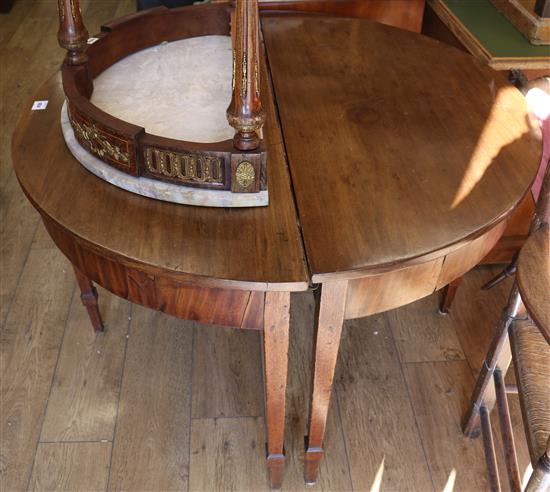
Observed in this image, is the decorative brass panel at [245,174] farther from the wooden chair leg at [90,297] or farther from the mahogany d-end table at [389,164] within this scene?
the wooden chair leg at [90,297]

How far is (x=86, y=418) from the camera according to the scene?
5.97ft

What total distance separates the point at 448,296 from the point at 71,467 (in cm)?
126

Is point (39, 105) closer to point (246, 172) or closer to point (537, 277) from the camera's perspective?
point (246, 172)

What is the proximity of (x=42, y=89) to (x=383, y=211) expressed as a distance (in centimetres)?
97

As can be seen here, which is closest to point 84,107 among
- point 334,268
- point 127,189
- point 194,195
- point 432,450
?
point 127,189

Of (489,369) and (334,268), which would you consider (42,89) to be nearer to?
(334,268)

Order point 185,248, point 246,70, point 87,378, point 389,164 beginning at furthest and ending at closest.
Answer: point 87,378 → point 389,164 → point 185,248 → point 246,70

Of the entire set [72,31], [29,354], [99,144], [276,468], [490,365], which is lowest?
[29,354]

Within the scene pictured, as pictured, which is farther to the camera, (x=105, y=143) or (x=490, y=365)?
(x=490, y=365)

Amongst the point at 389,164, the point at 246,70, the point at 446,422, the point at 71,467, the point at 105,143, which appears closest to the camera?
the point at 246,70

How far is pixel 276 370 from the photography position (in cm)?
130

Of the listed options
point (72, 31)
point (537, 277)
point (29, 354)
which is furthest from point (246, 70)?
point (29, 354)

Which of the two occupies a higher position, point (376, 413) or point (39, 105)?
point (39, 105)

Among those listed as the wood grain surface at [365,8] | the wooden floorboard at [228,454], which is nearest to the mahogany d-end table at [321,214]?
the wooden floorboard at [228,454]
